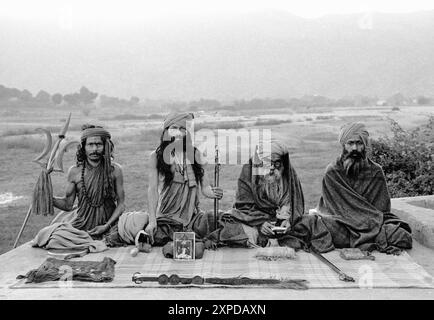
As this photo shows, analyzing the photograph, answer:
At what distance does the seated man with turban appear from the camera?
23.4ft

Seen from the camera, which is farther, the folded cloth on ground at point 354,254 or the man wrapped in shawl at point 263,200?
the man wrapped in shawl at point 263,200

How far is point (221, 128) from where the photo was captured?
41.6 ft

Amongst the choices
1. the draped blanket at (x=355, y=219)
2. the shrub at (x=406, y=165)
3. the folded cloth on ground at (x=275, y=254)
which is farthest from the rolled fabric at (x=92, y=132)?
the shrub at (x=406, y=165)

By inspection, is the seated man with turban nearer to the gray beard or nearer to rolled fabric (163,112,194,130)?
rolled fabric (163,112,194,130)

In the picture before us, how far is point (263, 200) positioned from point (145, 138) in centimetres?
676

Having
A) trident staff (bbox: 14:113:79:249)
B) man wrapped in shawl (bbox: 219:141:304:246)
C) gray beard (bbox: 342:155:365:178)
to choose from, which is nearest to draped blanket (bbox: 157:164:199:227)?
man wrapped in shawl (bbox: 219:141:304:246)

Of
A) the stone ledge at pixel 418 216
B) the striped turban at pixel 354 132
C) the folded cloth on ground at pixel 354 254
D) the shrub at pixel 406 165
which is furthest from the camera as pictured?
the shrub at pixel 406 165

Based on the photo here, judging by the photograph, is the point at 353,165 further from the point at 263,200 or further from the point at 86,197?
the point at 86,197

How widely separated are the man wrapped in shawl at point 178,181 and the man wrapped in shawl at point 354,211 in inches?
41.8

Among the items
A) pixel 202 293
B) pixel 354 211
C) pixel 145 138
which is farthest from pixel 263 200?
pixel 145 138

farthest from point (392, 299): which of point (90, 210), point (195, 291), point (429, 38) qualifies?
point (429, 38)

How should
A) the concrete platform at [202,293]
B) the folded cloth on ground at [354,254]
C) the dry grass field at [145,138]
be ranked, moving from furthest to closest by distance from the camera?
the dry grass field at [145,138]
the folded cloth on ground at [354,254]
the concrete platform at [202,293]

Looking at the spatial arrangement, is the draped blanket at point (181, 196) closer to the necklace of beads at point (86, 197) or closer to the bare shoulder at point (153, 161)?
the bare shoulder at point (153, 161)

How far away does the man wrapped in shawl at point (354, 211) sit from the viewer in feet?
22.4
